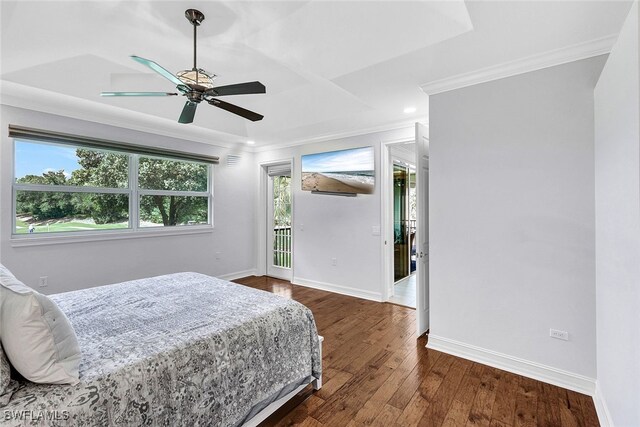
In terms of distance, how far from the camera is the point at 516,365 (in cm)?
237

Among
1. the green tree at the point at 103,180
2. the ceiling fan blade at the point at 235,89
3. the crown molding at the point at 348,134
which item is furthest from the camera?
the crown molding at the point at 348,134

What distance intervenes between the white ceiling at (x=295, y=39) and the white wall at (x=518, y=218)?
1.17 feet

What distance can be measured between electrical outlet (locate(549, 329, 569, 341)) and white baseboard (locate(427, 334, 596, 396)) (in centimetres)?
24

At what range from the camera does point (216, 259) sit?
5.09m

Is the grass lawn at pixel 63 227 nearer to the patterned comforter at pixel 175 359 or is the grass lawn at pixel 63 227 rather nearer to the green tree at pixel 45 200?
the green tree at pixel 45 200

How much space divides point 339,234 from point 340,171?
0.98 metres

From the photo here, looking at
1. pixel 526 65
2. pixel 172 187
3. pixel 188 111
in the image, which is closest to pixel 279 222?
pixel 172 187

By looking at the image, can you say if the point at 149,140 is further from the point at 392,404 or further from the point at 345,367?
the point at 392,404

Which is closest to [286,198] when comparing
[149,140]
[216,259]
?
[216,259]

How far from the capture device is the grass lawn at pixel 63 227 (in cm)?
330

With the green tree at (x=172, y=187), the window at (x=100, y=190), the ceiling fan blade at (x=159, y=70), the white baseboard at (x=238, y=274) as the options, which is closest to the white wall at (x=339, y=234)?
the white baseboard at (x=238, y=274)

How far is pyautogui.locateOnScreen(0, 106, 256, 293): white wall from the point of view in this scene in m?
3.20

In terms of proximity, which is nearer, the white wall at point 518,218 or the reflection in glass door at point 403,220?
the white wall at point 518,218

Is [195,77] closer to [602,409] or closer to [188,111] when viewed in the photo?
[188,111]
